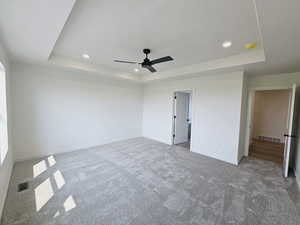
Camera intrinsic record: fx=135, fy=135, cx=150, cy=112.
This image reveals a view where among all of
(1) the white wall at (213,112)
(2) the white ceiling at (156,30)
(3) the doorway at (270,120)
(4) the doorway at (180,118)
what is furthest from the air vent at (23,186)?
(3) the doorway at (270,120)

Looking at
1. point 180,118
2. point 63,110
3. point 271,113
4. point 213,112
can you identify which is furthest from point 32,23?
point 271,113

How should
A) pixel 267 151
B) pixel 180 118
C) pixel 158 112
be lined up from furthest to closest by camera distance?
pixel 158 112
pixel 180 118
pixel 267 151

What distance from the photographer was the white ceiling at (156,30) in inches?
56.5

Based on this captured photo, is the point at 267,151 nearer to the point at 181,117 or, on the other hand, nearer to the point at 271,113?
the point at 271,113

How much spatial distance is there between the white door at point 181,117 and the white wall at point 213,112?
0.25 meters

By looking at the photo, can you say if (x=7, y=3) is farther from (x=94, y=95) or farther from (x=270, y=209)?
(x=270, y=209)

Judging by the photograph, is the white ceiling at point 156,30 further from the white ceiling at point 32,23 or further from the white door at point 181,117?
the white door at point 181,117

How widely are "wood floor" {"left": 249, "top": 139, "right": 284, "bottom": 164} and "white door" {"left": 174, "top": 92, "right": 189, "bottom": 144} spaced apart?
231 cm

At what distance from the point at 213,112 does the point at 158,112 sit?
7.25 ft

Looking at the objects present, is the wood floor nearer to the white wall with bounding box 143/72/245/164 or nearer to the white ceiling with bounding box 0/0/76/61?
the white wall with bounding box 143/72/245/164

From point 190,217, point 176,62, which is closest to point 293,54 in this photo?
point 176,62

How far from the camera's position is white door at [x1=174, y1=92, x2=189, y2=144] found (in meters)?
5.19

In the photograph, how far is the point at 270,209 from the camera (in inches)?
78.2

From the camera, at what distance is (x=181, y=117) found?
541 cm
